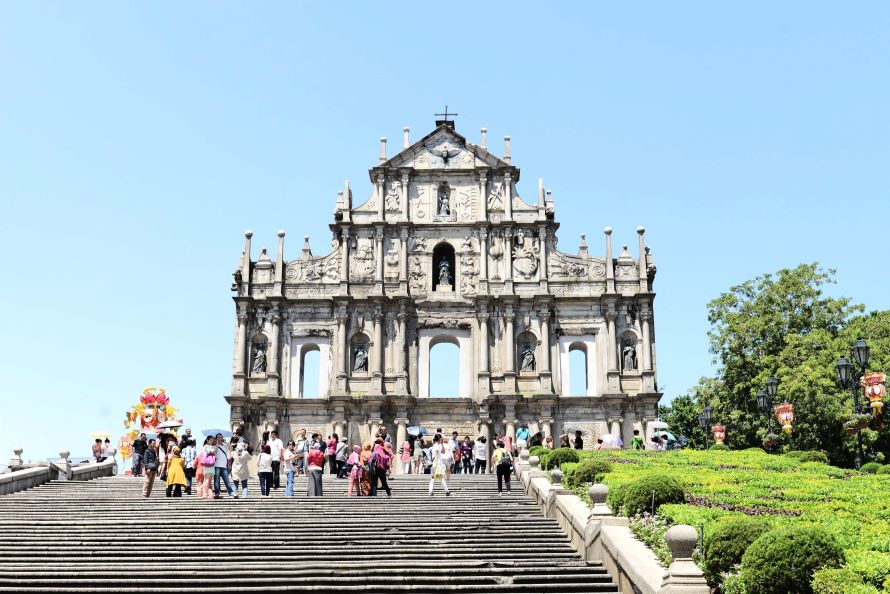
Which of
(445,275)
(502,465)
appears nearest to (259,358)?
(445,275)

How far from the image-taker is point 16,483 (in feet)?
81.0

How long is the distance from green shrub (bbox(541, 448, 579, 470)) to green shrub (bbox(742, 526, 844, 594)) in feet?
49.9

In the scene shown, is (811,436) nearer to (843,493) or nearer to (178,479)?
(843,493)

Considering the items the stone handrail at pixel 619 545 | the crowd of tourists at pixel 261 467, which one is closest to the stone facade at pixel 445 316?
the crowd of tourists at pixel 261 467

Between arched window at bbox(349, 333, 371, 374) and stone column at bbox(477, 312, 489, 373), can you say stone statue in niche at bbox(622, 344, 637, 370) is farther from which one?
arched window at bbox(349, 333, 371, 374)

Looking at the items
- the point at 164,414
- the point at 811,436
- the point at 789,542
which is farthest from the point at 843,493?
the point at 164,414

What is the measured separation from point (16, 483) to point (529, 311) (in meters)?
22.7

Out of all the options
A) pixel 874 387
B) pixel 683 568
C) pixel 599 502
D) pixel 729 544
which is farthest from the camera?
pixel 874 387

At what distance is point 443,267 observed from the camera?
142 feet

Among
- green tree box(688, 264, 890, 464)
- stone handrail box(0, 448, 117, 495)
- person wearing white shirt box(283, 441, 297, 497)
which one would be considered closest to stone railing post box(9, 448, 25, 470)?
stone handrail box(0, 448, 117, 495)

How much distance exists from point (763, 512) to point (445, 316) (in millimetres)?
28394

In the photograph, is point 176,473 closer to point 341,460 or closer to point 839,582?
point 341,460

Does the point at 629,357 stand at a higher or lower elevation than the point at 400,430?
higher

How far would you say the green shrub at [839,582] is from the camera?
848 centimetres
